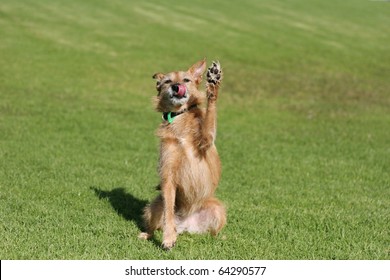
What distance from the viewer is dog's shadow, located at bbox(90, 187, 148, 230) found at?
7.26 metres

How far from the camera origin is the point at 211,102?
19.4 feet

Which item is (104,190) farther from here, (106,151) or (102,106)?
(102,106)

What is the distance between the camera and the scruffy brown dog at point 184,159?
6312mm

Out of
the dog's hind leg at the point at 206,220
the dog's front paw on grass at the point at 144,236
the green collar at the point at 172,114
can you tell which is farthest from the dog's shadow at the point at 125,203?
the green collar at the point at 172,114

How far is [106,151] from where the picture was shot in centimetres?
1112

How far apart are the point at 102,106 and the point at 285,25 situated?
21167mm

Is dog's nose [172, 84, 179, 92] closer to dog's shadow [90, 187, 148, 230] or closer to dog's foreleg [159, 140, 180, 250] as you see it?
dog's foreleg [159, 140, 180, 250]

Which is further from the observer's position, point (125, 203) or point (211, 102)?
point (125, 203)

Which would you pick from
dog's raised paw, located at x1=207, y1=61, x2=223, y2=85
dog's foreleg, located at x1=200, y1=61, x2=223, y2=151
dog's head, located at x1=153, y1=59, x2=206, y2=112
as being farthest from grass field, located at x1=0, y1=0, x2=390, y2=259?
dog's raised paw, located at x1=207, y1=61, x2=223, y2=85

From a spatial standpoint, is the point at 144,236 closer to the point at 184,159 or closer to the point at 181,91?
the point at 184,159

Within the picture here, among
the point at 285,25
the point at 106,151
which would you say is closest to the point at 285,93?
the point at 106,151

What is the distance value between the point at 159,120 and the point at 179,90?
346 inches

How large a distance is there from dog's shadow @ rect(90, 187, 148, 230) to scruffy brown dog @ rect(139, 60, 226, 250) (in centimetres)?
64

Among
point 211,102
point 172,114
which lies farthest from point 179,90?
point 211,102
